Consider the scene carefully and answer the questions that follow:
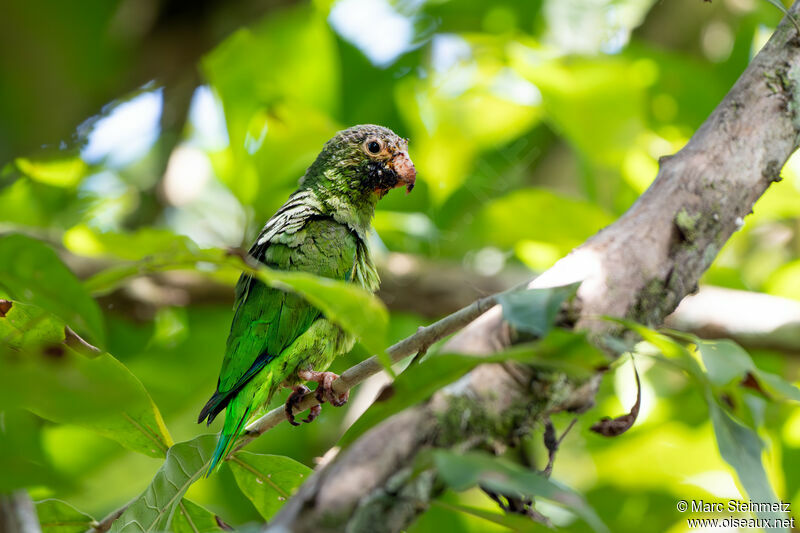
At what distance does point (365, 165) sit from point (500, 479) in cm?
228

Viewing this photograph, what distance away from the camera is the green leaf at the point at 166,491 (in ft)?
5.32

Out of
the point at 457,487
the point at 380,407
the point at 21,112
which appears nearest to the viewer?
the point at 21,112

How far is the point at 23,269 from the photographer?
48.1 inches

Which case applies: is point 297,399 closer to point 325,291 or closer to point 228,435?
point 228,435

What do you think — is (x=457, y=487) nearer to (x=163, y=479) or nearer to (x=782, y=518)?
(x=782, y=518)

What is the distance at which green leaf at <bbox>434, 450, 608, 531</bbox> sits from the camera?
3.18 ft

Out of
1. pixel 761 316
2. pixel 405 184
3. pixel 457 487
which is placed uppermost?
pixel 405 184

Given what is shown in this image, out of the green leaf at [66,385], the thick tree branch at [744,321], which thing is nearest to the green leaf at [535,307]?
the green leaf at [66,385]

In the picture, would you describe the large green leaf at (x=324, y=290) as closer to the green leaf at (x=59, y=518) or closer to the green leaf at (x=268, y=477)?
the green leaf at (x=268, y=477)

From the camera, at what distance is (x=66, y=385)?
85 cm

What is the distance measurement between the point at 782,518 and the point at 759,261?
4263mm

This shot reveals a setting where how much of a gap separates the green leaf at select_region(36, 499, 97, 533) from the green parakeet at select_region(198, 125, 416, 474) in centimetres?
44

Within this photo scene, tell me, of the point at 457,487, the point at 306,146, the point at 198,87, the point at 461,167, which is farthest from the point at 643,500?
the point at 198,87

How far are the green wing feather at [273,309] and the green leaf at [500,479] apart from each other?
143cm
